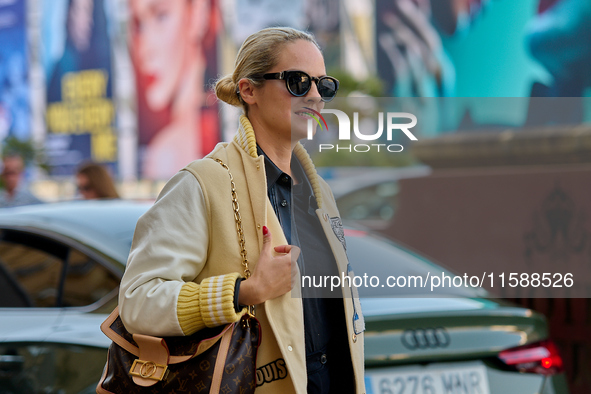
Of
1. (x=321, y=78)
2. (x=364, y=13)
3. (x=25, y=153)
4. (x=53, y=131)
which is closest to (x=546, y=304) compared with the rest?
(x=321, y=78)

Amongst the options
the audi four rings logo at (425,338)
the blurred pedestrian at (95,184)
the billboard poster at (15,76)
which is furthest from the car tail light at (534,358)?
the billboard poster at (15,76)

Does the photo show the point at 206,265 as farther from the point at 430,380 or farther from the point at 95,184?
the point at 95,184

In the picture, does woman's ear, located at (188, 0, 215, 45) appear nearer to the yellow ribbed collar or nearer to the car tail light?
the car tail light

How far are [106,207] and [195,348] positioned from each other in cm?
192

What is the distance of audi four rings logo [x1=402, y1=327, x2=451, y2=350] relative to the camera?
2.40 m

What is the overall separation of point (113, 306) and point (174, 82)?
47229 millimetres

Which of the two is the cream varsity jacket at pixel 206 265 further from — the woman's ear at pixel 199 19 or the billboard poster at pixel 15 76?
the billboard poster at pixel 15 76

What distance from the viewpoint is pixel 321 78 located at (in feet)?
5.62

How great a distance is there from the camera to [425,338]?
7.94 feet

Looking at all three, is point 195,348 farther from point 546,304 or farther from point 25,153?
point 25,153

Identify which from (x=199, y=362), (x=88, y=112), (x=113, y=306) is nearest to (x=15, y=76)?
(x=88, y=112)

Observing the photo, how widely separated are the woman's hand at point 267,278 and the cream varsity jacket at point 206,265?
4 cm

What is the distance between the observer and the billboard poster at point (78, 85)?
164 ft

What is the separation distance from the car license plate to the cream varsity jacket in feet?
2.75
